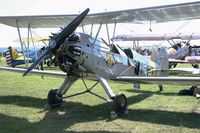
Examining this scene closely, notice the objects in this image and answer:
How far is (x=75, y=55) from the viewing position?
7422mm

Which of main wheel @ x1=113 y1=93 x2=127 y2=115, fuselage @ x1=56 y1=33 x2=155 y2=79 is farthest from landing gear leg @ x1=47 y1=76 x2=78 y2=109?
main wheel @ x1=113 y1=93 x2=127 y2=115

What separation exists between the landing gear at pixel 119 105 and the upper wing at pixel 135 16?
2.11 metres

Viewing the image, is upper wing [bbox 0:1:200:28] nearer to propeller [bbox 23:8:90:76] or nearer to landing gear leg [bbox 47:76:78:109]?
propeller [bbox 23:8:90:76]

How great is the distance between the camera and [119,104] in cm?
782

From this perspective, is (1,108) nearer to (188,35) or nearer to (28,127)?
(28,127)

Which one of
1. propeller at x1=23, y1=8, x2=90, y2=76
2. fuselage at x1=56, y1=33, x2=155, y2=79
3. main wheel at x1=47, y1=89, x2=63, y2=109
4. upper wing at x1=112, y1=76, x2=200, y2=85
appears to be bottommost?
main wheel at x1=47, y1=89, x2=63, y2=109

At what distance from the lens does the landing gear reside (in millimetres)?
7723

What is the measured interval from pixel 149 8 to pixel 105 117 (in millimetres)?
2908

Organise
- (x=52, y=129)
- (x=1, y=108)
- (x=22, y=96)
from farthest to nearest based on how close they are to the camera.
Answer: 1. (x=22, y=96)
2. (x=1, y=108)
3. (x=52, y=129)

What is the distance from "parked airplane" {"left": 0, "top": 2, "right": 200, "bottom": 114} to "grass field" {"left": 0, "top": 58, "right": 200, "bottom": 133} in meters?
0.57

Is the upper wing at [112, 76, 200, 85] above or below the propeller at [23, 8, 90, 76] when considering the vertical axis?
below

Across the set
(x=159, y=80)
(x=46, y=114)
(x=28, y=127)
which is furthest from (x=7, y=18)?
(x=159, y=80)

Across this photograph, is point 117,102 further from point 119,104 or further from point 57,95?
point 57,95

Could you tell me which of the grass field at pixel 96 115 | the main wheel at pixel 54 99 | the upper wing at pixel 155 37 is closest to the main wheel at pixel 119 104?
the grass field at pixel 96 115
